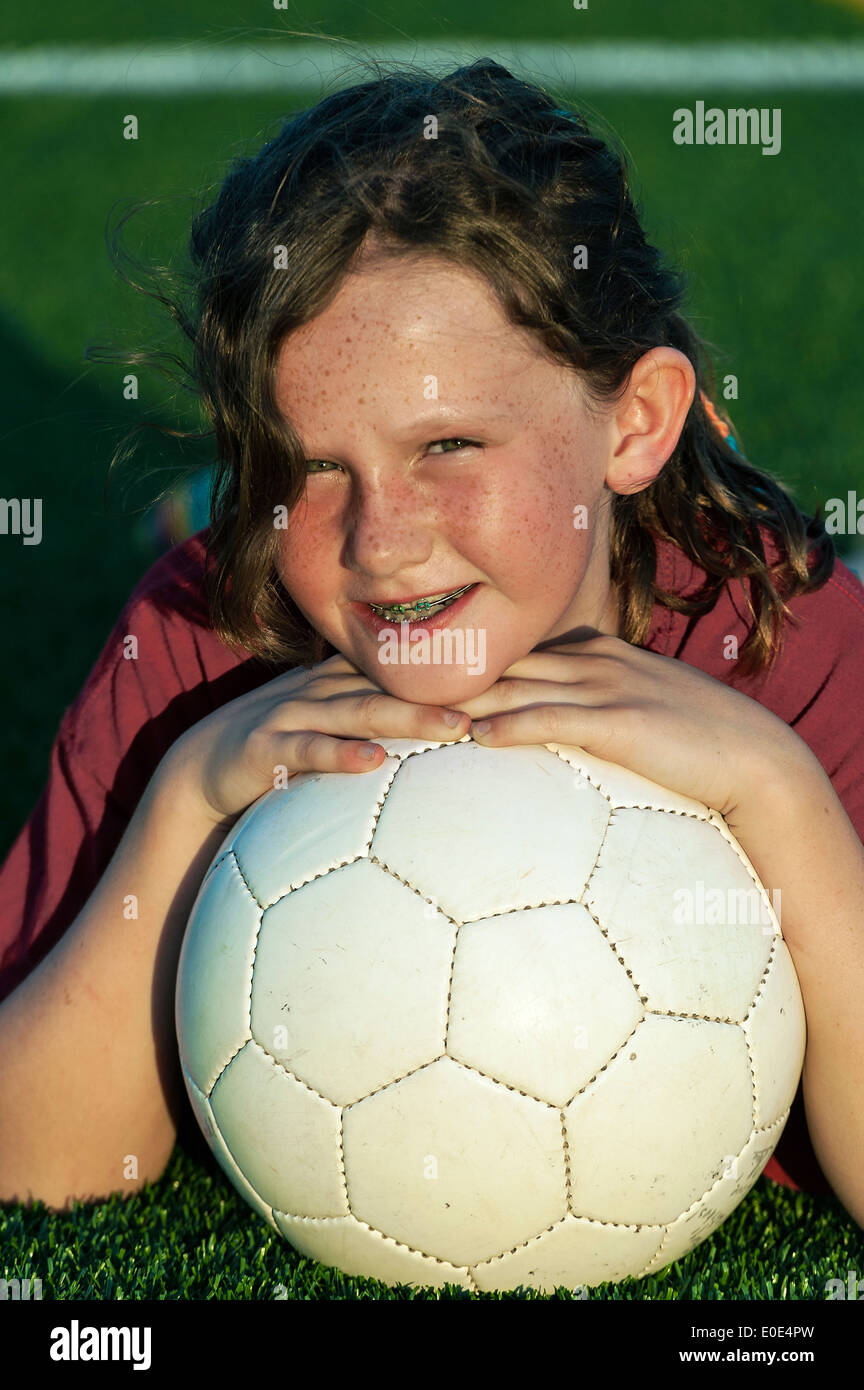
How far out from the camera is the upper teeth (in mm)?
2541

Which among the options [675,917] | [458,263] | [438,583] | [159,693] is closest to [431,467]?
[438,583]

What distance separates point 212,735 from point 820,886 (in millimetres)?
1048

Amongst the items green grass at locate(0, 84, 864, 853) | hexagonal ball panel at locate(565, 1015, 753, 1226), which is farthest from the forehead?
hexagonal ball panel at locate(565, 1015, 753, 1226)

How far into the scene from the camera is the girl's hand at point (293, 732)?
241 centimetres

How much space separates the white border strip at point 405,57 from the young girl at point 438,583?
8.59 m

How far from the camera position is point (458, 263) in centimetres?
246

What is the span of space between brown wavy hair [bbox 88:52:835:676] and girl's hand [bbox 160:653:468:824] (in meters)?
0.24

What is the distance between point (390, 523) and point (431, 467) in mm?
109

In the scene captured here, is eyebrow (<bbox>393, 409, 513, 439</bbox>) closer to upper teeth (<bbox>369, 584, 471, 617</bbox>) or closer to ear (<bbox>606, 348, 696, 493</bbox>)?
upper teeth (<bbox>369, 584, 471, 617</bbox>)

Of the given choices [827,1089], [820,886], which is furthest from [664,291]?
[827,1089]

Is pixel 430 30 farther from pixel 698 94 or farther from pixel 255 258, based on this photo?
pixel 255 258

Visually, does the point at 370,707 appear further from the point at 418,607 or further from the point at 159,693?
the point at 159,693
